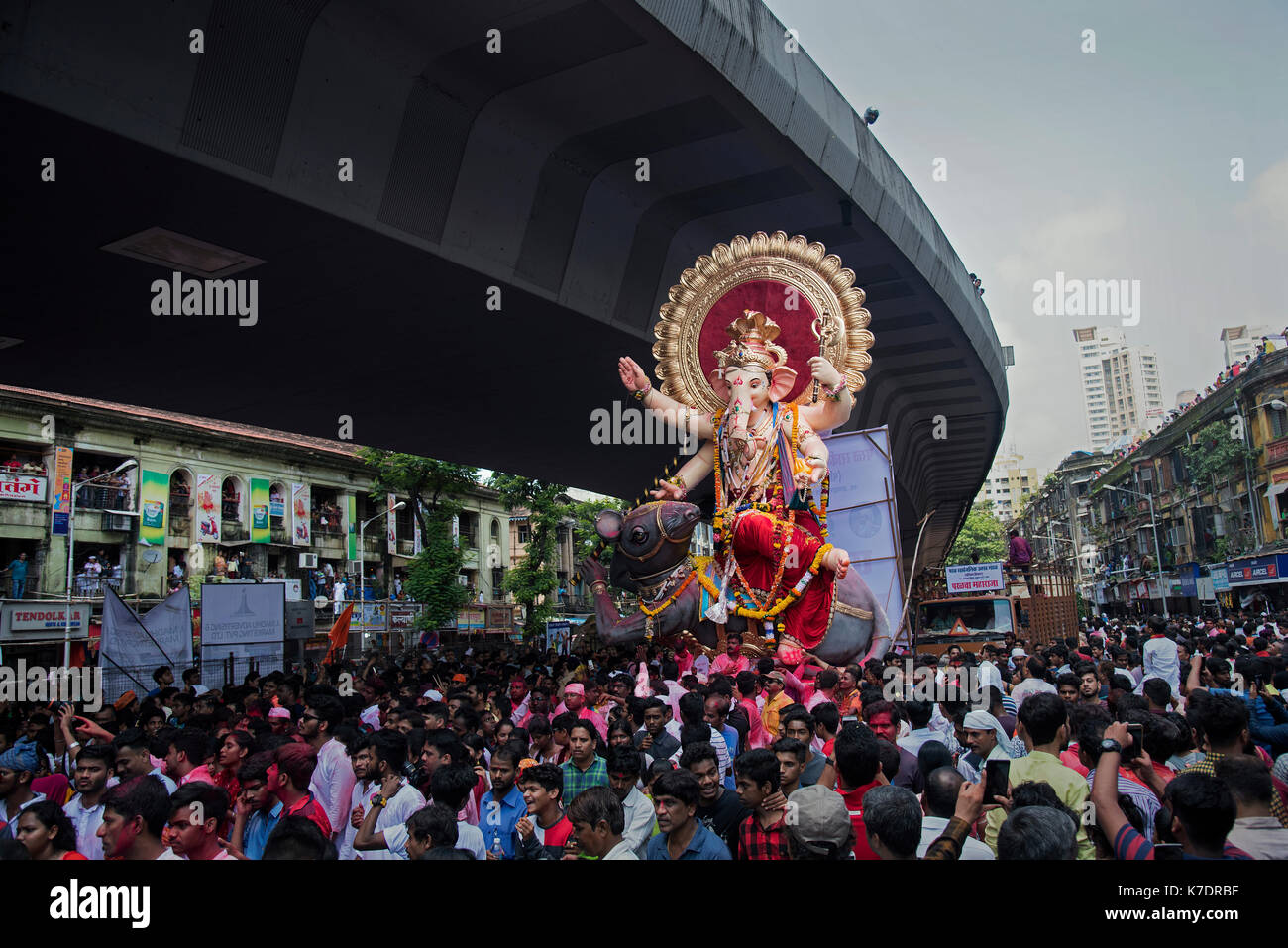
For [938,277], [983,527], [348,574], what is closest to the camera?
[938,277]

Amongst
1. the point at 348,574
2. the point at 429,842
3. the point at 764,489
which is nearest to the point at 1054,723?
the point at 429,842

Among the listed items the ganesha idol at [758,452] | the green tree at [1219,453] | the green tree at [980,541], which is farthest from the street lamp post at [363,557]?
the green tree at [980,541]

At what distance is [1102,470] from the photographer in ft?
235

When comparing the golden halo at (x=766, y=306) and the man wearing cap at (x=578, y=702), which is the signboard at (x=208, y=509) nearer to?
the golden halo at (x=766, y=306)

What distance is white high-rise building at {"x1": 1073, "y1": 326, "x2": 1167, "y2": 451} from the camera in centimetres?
11069

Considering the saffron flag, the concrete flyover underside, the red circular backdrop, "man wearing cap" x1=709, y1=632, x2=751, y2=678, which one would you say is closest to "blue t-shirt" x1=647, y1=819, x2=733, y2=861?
the concrete flyover underside

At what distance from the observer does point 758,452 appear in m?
12.9

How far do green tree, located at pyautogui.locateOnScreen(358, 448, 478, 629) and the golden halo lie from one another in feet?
→ 59.4

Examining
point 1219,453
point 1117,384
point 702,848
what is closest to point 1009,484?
point 1117,384

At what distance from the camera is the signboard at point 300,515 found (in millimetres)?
39406

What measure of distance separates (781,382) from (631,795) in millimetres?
8836

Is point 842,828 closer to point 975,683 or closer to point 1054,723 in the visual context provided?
point 1054,723

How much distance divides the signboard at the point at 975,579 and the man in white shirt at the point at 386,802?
64.2 feet

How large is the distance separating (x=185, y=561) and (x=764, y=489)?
28.8 metres
